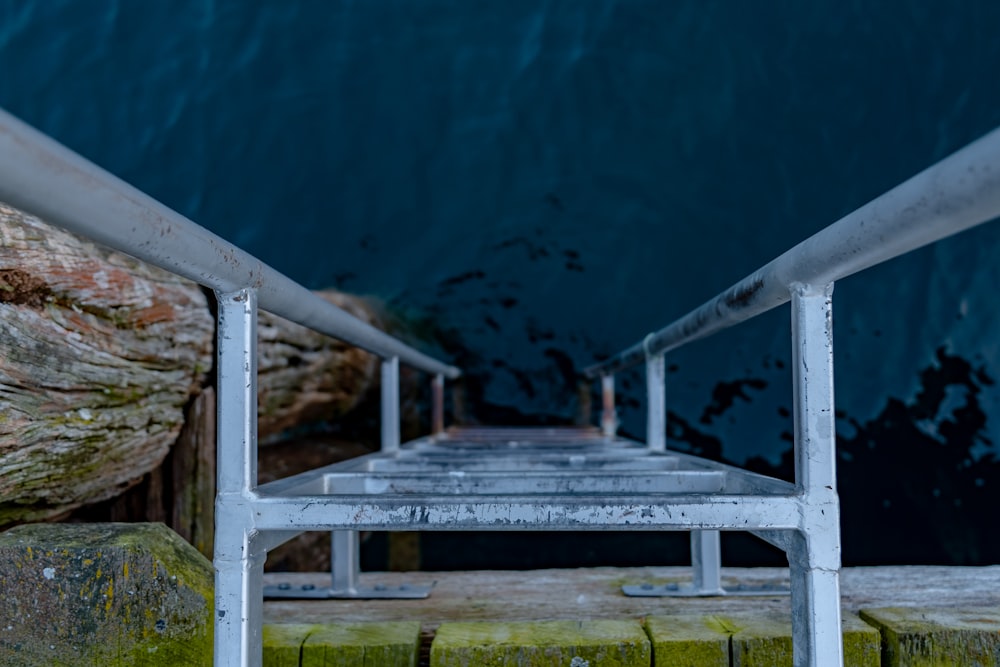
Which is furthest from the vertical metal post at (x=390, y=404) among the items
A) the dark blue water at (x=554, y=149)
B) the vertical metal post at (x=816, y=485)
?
the dark blue water at (x=554, y=149)

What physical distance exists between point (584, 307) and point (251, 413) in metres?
4.68

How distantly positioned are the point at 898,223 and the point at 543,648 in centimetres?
109

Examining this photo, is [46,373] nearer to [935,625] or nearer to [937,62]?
[935,625]

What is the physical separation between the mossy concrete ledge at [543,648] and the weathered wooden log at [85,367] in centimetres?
100

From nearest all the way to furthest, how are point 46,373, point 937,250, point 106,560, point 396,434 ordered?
point 106,560 < point 46,373 < point 396,434 < point 937,250

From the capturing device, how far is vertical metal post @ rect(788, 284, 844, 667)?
1257mm

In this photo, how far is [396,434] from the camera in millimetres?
2979

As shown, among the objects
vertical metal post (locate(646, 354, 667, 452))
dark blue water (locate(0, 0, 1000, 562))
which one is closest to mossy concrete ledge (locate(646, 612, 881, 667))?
vertical metal post (locate(646, 354, 667, 452))

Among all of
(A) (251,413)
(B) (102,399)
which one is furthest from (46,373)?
(A) (251,413)

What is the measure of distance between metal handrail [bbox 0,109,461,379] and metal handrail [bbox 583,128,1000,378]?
0.82 m

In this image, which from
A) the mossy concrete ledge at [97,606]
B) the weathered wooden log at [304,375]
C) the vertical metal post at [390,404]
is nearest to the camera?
the mossy concrete ledge at [97,606]

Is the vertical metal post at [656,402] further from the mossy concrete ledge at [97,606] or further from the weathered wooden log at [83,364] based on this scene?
the mossy concrete ledge at [97,606]

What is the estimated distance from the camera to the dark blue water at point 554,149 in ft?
18.1

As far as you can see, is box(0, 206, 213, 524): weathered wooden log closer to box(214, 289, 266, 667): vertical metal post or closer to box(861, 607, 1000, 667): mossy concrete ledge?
box(214, 289, 266, 667): vertical metal post
